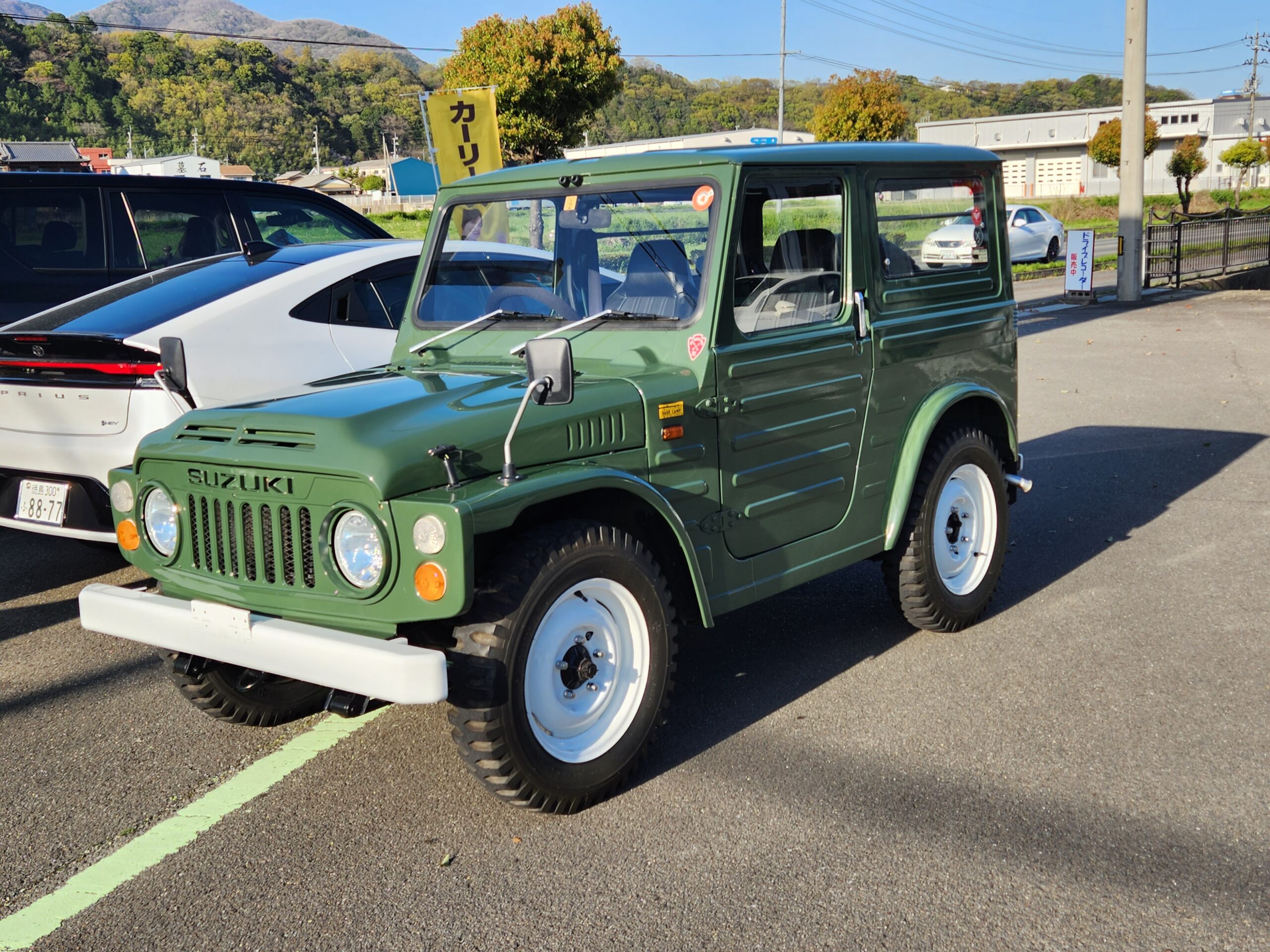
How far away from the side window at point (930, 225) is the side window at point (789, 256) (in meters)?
0.26

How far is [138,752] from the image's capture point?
398 centimetres

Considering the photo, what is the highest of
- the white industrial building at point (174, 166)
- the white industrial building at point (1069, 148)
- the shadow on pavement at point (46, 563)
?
the white industrial building at point (1069, 148)

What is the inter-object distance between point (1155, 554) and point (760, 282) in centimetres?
319

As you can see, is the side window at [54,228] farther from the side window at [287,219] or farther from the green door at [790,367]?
the green door at [790,367]

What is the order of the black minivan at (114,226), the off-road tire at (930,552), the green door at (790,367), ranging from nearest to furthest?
1. the green door at (790,367)
2. the off-road tire at (930,552)
3. the black minivan at (114,226)

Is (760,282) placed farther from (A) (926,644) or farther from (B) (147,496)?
(B) (147,496)

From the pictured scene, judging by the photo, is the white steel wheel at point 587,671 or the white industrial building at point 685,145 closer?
the white steel wheel at point 587,671

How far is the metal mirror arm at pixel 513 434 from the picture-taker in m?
3.10

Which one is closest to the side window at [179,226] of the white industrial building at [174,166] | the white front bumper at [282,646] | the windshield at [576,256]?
the windshield at [576,256]

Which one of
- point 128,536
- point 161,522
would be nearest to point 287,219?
point 128,536

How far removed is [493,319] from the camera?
4.30m

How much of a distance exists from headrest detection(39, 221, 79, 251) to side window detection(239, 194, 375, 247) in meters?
1.06

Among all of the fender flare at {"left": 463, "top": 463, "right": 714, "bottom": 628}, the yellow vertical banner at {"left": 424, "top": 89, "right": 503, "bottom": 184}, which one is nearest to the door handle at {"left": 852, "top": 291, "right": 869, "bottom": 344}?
the fender flare at {"left": 463, "top": 463, "right": 714, "bottom": 628}

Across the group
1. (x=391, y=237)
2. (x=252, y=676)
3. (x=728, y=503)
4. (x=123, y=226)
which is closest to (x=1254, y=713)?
(x=728, y=503)
